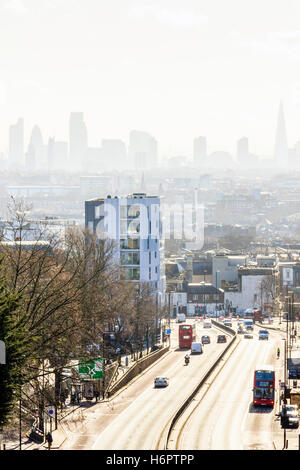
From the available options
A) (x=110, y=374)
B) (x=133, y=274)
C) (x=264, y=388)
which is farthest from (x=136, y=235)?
(x=264, y=388)

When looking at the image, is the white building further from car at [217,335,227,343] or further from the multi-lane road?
the multi-lane road

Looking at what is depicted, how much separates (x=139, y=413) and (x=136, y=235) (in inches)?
918

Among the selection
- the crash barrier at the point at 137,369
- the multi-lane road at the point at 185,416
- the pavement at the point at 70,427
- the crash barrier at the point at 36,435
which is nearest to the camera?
the pavement at the point at 70,427

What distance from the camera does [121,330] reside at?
125 feet

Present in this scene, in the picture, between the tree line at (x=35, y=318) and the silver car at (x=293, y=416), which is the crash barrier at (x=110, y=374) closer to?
the tree line at (x=35, y=318)

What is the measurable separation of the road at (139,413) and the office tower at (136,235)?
11.6 meters

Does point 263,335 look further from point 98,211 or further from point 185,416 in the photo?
point 185,416

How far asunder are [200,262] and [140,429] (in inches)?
2222

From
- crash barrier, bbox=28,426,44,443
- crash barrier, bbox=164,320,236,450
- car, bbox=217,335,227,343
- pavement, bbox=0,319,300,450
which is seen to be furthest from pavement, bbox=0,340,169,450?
car, bbox=217,335,227,343

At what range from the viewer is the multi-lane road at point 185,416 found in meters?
21.9

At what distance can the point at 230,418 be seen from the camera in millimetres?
25250

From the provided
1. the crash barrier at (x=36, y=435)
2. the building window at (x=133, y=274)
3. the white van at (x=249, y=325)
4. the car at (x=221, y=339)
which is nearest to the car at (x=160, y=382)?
the crash barrier at (x=36, y=435)
